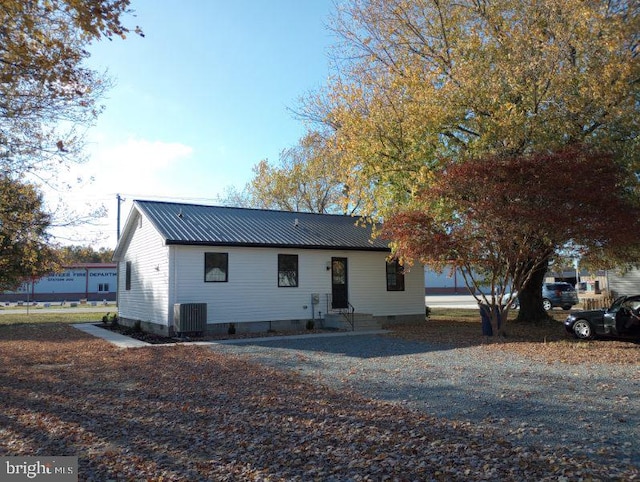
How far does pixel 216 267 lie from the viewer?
16578 millimetres

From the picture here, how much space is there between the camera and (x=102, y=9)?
7352mm

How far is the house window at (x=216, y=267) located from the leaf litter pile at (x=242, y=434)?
23.0 ft

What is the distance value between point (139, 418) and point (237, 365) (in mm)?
3832

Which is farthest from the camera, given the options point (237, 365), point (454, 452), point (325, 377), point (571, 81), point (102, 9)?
point (571, 81)

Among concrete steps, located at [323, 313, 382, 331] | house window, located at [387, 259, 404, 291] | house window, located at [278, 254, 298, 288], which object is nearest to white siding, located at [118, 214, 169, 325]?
house window, located at [278, 254, 298, 288]

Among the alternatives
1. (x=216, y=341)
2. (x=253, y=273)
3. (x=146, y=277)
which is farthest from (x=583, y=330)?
(x=146, y=277)

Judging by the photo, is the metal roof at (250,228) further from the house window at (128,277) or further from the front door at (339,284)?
the house window at (128,277)

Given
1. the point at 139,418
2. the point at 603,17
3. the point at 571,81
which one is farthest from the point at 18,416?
the point at 603,17

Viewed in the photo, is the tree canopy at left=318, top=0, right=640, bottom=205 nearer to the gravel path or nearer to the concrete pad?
the gravel path

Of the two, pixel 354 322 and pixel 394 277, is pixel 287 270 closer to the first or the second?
pixel 354 322

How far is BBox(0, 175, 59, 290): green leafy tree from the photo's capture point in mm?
13195

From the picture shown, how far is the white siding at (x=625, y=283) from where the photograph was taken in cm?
2655

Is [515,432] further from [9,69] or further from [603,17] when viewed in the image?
[603,17]

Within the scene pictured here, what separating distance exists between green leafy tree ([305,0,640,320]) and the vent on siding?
602 cm
